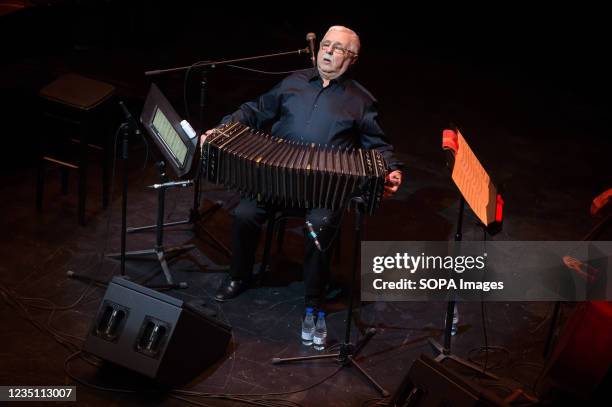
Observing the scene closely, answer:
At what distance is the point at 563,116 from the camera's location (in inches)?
339

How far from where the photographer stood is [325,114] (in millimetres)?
5547

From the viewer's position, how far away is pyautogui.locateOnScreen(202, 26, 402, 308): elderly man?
541 centimetres

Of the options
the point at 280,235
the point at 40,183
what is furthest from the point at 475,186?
the point at 40,183

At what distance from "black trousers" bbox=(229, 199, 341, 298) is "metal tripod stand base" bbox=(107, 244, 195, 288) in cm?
39

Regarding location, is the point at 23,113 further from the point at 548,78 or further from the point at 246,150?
the point at 548,78

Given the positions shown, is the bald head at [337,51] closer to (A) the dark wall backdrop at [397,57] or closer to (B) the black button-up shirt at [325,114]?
(B) the black button-up shirt at [325,114]

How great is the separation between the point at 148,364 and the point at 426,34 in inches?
264

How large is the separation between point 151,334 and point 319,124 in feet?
5.68

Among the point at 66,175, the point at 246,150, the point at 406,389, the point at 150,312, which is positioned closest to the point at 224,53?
the point at 66,175

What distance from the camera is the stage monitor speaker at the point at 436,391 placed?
4020 mm

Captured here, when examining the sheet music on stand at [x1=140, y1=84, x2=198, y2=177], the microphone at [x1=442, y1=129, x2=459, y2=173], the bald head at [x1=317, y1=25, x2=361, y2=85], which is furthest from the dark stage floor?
the bald head at [x1=317, y1=25, x2=361, y2=85]

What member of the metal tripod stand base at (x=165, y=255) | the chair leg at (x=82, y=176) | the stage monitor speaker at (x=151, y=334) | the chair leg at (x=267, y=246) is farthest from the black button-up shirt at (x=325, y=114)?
the stage monitor speaker at (x=151, y=334)

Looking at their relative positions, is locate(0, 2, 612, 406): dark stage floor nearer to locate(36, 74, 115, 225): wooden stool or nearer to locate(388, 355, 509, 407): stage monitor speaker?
locate(36, 74, 115, 225): wooden stool

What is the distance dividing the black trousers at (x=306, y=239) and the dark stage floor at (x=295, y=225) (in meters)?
0.22
